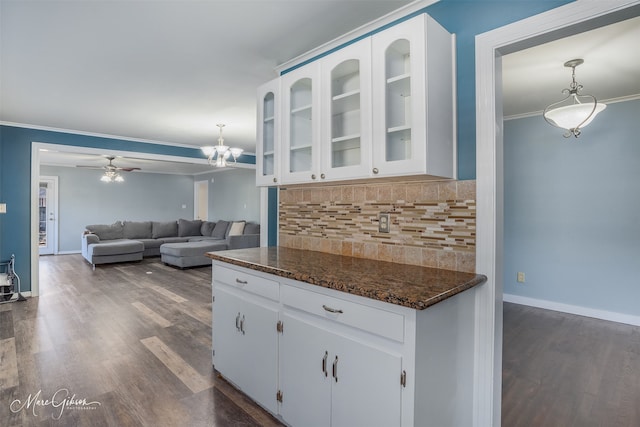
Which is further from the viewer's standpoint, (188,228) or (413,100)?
(188,228)

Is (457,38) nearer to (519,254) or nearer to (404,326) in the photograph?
(404,326)

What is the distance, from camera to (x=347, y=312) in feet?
4.70

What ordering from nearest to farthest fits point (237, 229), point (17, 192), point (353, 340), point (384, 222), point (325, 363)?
point (353, 340)
point (325, 363)
point (384, 222)
point (17, 192)
point (237, 229)

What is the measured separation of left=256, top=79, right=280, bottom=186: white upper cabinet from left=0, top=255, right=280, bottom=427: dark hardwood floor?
1453mm

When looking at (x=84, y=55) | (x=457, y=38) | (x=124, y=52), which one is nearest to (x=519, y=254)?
(x=457, y=38)

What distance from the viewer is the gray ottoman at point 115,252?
6.56 m

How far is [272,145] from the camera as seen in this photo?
94.1 inches

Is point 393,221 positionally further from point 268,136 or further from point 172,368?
point 172,368

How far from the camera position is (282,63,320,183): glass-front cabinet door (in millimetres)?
2043

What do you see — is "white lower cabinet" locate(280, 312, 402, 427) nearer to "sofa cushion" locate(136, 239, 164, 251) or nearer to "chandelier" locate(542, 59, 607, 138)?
"chandelier" locate(542, 59, 607, 138)

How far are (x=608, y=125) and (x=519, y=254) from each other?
5.52 ft

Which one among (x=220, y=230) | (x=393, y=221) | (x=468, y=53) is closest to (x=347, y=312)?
(x=393, y=221)

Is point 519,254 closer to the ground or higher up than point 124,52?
closer to the ground

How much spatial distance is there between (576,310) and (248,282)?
3844 millimetres
